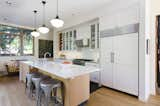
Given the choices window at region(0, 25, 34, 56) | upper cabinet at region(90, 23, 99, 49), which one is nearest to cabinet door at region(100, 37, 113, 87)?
upper cabinet at region(90, 23, 99, 49)

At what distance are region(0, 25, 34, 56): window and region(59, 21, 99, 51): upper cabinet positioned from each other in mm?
2133

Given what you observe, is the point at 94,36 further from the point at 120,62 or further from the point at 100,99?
the point at 100,99

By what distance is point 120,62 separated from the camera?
3.44m

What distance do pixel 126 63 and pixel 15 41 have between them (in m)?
6.02

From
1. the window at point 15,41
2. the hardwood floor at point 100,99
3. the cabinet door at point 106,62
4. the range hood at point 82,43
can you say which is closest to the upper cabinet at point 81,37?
the range hood at point 82,43

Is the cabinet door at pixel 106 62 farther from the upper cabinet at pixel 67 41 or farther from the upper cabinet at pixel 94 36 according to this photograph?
the upper cabinet at pixel 67 41

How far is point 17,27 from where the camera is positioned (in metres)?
6.50

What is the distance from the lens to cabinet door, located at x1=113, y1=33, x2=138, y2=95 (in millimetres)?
3090

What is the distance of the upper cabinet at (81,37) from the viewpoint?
4742 millimetres

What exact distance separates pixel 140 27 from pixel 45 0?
289 cm

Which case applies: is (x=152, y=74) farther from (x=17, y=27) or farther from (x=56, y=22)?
(x=17, y=27)

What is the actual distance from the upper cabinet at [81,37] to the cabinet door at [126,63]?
130 cm

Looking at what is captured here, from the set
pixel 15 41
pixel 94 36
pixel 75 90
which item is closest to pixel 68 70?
pixel 75 90

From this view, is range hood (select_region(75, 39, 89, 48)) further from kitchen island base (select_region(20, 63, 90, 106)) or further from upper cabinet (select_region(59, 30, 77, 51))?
kitchen island base (select_region(20, 63, 90, 106))
